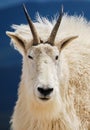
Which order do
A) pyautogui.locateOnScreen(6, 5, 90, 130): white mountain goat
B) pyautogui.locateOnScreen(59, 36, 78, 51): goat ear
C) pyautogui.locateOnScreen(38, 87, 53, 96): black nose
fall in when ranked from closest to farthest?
pyautogui.locateOnScreen(38, 87, 53, 96): black nose < pyautogui.locateOnScreen(6, 5, 90, 130): white mountain goat < pyautogui.locateOnScreen(59, 36, 78, 51): goat ear

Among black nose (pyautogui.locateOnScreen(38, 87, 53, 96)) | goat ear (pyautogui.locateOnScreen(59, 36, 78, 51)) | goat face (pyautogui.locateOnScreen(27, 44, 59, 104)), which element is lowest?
black nose (pyautogui.locateOnScreen(38, 87, 53, 96))

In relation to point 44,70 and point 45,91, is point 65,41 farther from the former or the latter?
point 45,91

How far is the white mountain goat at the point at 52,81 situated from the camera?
31.1 feet

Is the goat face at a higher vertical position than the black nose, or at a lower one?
higher

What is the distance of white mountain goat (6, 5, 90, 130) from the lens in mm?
9484

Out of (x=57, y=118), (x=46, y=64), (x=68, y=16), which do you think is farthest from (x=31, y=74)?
(x=68, y=16)

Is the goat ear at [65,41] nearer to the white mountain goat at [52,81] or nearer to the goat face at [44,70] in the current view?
the white mountain goat at [52,81]

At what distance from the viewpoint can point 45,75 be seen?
929 cm

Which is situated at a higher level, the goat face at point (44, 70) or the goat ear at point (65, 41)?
the goat ear at point (65, 41)

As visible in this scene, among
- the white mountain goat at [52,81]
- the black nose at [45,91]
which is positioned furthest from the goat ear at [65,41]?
the black nose at [45,91]

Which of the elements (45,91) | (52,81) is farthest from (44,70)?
(45,91)

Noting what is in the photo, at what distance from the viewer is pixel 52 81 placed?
9.31 m

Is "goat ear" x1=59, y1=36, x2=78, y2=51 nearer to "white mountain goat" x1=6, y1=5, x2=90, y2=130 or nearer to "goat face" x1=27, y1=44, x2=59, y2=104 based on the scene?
"white mountain goat" x1=6, y1=5, x2=90, y2=130

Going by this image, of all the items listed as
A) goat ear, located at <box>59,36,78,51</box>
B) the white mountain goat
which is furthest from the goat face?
goat ear, located at <box>59,36,78,51</box>
